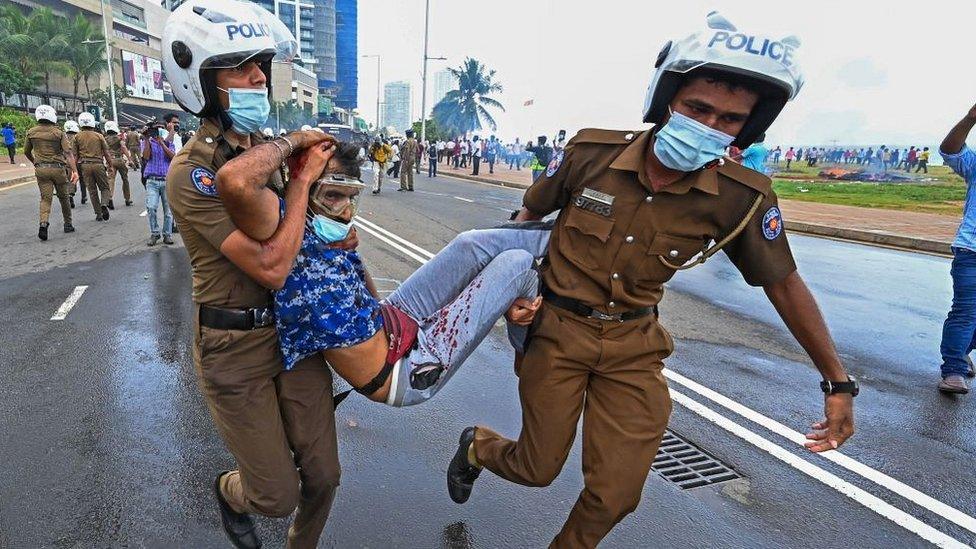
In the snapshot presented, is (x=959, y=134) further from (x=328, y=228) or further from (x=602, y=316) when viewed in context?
Result: (x=328, y=228)

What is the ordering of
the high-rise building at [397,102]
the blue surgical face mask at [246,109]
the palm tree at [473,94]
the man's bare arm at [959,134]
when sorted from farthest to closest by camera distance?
the high-rise building at [397,102] < the palm tree at [473,94] < the man's bare arm at [959,134] < the blue surgical face mask at [246,109]

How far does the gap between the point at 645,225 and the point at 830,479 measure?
2142 mm

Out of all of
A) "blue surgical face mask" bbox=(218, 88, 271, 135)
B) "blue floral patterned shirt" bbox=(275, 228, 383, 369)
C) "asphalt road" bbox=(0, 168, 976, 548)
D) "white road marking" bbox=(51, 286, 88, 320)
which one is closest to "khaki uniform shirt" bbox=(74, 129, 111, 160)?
"asphalt road" bbox=(0, 168, 976, 548)

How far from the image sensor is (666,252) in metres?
2.26

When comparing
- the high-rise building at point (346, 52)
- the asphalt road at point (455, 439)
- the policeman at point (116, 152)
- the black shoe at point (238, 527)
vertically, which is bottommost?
the asphalt road at point (455, 439)

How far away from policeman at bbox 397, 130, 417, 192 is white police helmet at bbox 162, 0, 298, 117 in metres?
17.2

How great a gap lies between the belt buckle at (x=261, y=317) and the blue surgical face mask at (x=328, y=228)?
0.34m

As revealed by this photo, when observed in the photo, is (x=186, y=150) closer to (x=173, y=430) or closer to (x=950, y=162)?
(x=173, y=430)

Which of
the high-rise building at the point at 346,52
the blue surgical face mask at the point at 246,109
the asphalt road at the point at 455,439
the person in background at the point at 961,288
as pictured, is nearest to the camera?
the blue surgical face mask at the point at 246,109

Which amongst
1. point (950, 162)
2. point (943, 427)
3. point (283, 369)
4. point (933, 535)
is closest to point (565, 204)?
point (283, 369)

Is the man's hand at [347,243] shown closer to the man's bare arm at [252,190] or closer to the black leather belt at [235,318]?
the man's bare arm at [252,190]

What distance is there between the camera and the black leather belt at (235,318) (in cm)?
209

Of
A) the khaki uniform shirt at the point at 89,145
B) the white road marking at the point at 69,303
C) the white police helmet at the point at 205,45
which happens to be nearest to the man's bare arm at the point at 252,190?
the white police helmet at the point at 205,45

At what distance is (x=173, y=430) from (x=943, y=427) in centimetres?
501
